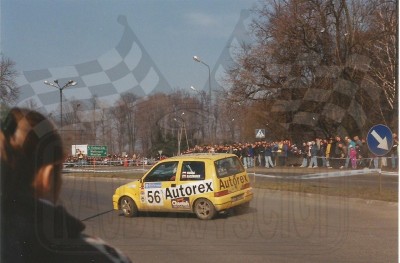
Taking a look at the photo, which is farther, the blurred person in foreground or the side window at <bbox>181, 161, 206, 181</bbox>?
the side window at <bbox>181, 161, 206, 181</bbox>

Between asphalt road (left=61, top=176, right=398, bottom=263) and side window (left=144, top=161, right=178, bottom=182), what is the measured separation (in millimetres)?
783

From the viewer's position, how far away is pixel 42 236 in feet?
6.68

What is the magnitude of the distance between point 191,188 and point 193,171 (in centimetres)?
35

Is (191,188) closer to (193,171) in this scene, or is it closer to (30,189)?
(193,171)

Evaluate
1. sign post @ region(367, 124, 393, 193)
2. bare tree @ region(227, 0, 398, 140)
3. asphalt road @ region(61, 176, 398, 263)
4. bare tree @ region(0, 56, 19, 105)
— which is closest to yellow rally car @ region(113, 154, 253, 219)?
asphalt road @ region(61, 176, 398, 263)

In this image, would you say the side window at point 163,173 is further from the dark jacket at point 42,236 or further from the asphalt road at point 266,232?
the dark jacket at point 42,236

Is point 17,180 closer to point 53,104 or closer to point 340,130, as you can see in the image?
point 53,104

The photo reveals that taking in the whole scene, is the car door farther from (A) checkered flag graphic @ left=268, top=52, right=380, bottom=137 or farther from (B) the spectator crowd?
(A) checkered flag graphic @ left=268, top=52, right=380, bottom=137

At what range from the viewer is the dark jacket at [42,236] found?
187 centimetres

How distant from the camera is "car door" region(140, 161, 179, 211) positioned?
33.8 ft

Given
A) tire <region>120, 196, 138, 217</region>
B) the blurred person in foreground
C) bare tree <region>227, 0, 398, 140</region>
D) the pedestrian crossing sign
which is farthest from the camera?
the pedestrian crossing sign

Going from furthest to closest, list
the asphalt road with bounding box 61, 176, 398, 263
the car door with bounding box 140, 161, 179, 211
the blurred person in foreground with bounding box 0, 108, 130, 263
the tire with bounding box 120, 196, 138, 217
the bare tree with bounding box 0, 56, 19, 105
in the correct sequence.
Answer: the tire with bounding box 120, 196, 138, 217 < the car door with bounding box 140, 161, 179, 211 < the asphalt road with bounding box 61, 176, 398, 263 < the bare tree with bounding box 0, 56, 19, 105 < the blurred person in foreground with bounding box 0, 108, 130, 263

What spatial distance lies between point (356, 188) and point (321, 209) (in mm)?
3896

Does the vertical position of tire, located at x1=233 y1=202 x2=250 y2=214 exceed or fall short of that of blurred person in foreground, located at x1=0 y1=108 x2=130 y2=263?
it falls short
